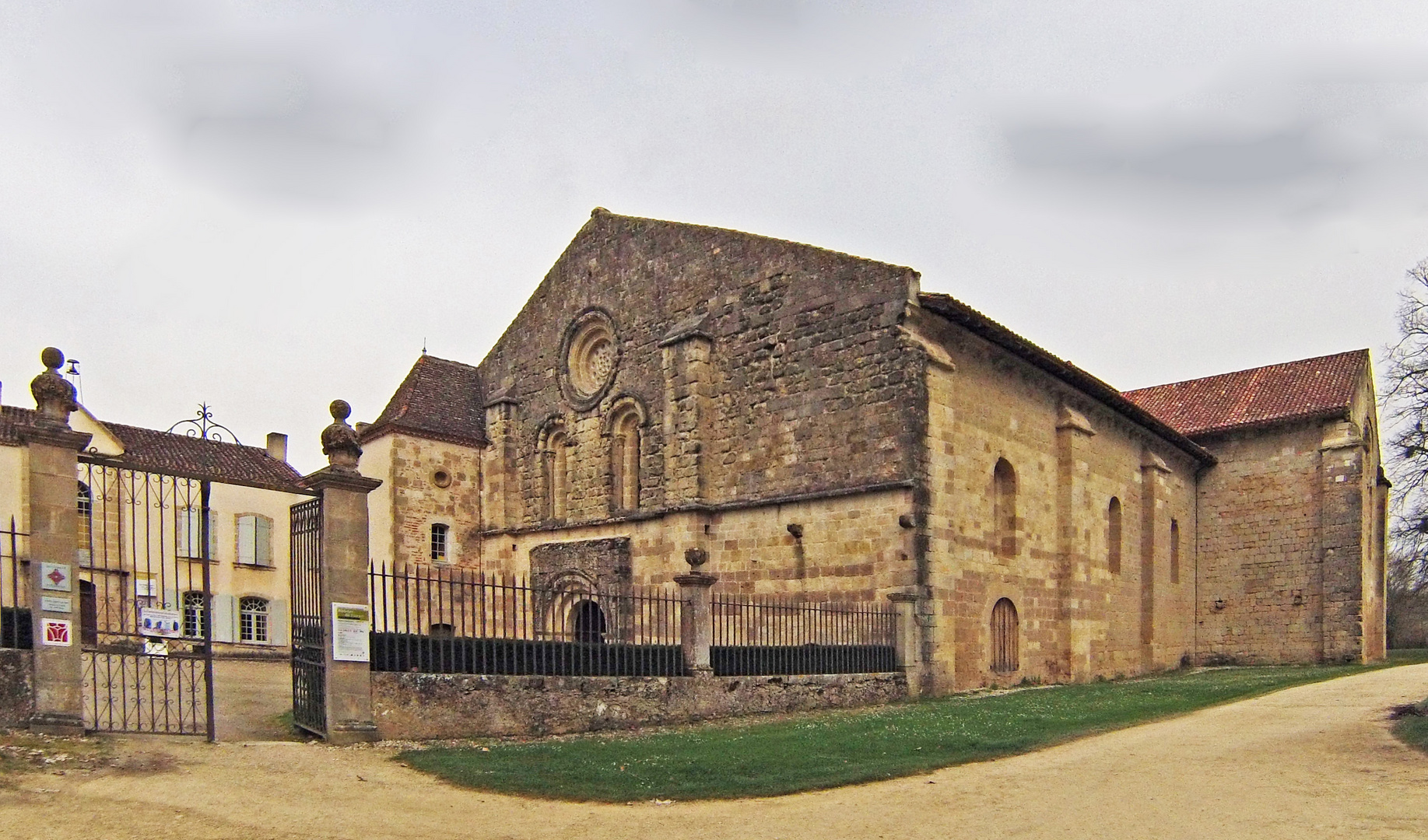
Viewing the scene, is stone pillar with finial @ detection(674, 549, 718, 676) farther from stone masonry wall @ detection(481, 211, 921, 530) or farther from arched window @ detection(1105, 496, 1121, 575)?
arched window @ detection(1105, 496, 1121, 575)

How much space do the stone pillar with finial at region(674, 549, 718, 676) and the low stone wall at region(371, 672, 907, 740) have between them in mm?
220

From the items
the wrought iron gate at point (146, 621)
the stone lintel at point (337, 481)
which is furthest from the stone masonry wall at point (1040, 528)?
the wrought iron gate at point (146, 621)

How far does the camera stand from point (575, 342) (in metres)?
25.5

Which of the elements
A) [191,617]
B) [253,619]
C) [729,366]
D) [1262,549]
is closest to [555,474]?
[729,366]

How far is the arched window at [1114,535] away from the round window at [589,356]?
39.1ft

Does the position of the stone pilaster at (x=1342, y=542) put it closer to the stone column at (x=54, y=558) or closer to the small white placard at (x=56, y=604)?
the stone column at (x=54, y=558)

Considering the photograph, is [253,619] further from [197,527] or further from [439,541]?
[439,541]

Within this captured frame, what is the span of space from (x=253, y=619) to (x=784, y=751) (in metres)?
23.2

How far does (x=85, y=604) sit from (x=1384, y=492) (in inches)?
1408

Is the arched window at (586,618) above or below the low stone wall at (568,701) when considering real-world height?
below

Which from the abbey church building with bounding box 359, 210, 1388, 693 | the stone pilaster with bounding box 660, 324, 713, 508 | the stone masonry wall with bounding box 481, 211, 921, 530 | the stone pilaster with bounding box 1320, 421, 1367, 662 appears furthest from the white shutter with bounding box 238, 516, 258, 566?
the stone pilaster with bounding box 1320, 421, 1367, 662

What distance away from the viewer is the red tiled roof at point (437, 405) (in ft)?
84.5

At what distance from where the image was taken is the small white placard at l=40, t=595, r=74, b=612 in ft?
31.9

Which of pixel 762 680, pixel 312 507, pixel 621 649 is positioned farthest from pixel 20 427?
pixel 762 680
